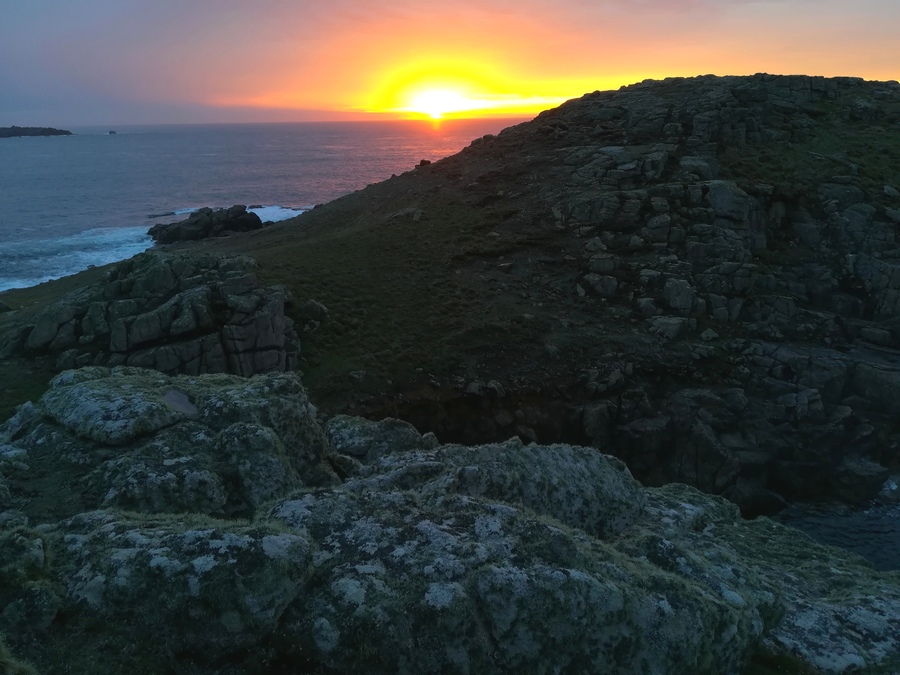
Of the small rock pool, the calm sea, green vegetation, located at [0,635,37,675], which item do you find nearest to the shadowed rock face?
the calm sea

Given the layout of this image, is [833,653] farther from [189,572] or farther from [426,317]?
[426,317]

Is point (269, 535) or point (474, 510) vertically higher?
point (269, 535)

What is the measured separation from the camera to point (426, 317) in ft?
128

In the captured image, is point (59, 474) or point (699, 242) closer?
point (59, 474)

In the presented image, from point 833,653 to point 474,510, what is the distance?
7818mm

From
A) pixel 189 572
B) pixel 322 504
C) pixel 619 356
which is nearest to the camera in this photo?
pixel 189 572

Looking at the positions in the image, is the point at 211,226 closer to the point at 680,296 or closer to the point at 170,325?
the point at 170,325

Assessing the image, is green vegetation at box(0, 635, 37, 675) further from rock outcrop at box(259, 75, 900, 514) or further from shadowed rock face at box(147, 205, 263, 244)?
shadowed rock face at box(147, 205, 263, 244)

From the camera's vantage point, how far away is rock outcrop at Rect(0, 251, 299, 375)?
29656 mm

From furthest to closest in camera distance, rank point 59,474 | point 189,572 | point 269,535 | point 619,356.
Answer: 1. point 619,356
2. point 59,474
3. point 269,535
4. point 189,572

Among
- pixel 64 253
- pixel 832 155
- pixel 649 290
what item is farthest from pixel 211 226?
pixel 832 155

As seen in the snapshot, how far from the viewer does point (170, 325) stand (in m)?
30.3

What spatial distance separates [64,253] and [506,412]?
2749 inches

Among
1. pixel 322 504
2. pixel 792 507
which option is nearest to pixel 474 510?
pixel 322 504
